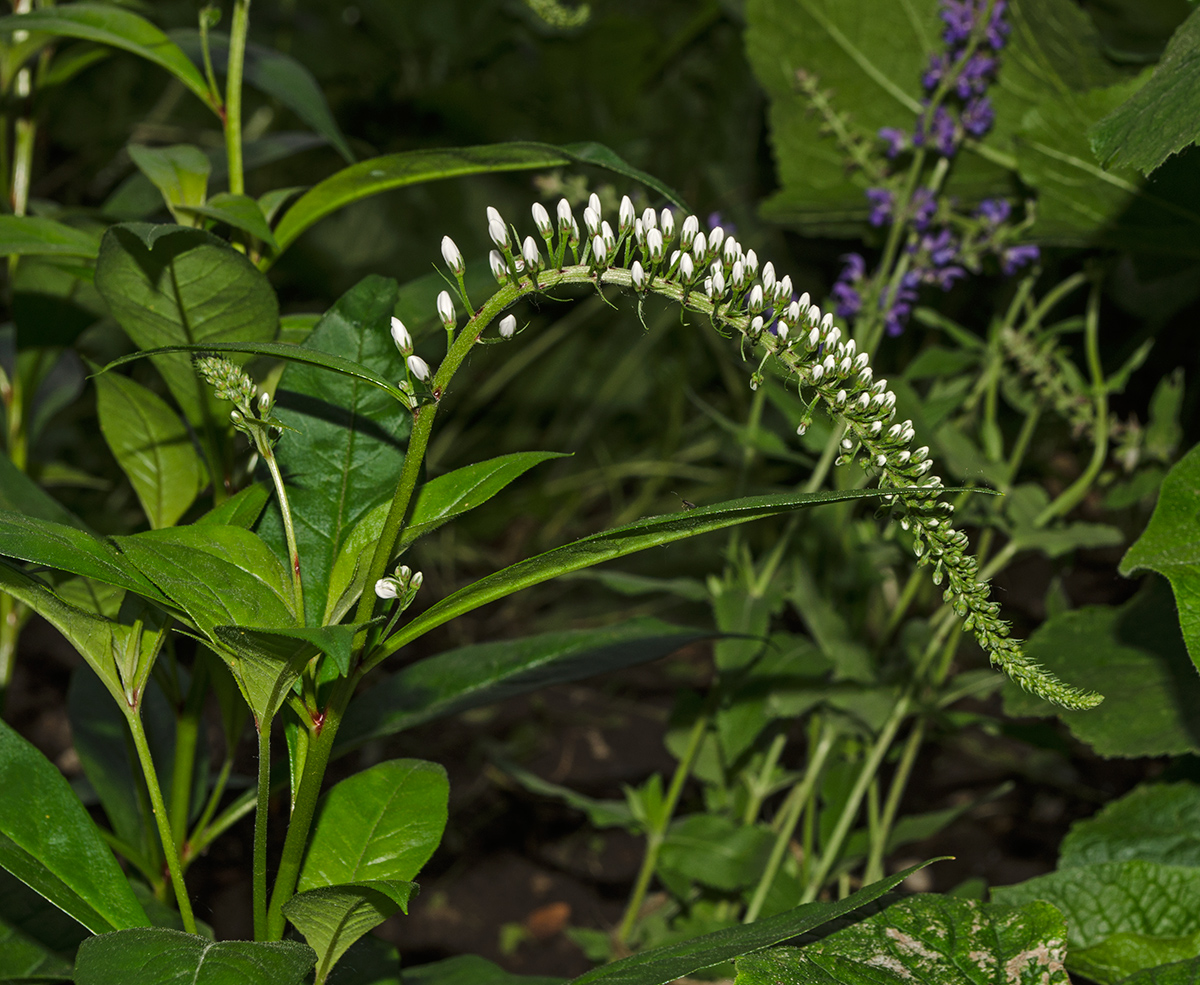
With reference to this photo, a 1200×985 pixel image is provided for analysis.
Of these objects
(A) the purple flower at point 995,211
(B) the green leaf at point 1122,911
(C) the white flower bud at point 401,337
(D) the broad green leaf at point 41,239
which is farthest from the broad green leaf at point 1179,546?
(D) the broad green leaf at point 41,239

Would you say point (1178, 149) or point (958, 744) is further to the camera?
point (958, 744)

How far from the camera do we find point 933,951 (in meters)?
0.66

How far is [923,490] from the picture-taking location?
1.59 ft

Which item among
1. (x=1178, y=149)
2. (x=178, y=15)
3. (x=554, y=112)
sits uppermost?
(x=178, y=15)

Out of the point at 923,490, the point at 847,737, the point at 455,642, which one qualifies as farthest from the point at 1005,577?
the point at 923,490

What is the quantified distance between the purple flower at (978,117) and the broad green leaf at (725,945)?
87cm

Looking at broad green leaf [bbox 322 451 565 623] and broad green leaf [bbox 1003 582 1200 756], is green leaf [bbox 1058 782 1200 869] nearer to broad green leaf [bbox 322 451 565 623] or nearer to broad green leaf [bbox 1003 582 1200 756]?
broad green leaf [bbox 1003 582 1200 756]

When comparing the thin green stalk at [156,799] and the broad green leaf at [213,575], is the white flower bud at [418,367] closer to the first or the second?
the broad green leaf at [213,575]

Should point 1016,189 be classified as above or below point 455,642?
above

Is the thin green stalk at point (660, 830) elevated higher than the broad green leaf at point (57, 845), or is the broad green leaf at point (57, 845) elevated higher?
the broad green leaf at point (57, 845)

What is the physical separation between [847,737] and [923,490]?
86cm

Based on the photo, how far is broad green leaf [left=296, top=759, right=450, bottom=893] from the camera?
2.07ft

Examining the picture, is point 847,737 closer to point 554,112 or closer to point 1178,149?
point 1178,149

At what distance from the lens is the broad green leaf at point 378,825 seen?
630mm
